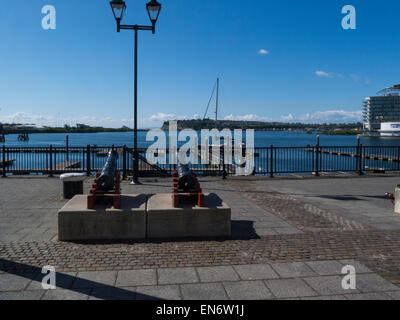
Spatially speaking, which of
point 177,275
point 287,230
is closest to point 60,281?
point 177,275

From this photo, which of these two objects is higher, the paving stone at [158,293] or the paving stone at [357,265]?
the paving stone at [357,265]

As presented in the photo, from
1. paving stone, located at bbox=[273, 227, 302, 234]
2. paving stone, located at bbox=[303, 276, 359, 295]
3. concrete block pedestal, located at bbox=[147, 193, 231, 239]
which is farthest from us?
paving stone, located at bbox=[273, 227, 302, 234]

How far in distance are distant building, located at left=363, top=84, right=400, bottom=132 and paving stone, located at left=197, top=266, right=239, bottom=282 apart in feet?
551

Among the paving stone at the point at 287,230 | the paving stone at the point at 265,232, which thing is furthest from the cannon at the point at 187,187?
the paving stone at the point at 287,230

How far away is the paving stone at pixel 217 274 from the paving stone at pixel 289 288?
0.47 m

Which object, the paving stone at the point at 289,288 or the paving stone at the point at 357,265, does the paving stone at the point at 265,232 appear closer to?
the paving stone at the point at 357,265

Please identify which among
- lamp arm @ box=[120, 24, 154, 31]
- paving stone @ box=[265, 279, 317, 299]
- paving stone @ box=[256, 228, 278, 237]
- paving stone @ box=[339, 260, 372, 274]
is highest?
lamp arm @ box=[120, 24, 154, 31]

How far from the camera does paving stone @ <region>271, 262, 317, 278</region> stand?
4744 millimetres

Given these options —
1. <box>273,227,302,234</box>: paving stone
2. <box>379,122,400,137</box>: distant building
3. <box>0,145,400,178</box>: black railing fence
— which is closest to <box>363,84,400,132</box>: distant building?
<box>379,122,400,137</box>: distant building

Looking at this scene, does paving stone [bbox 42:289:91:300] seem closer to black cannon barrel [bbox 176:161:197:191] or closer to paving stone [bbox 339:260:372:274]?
black cannon barrel [bbox 176:161:197:191]

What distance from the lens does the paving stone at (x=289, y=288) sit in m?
4.16
